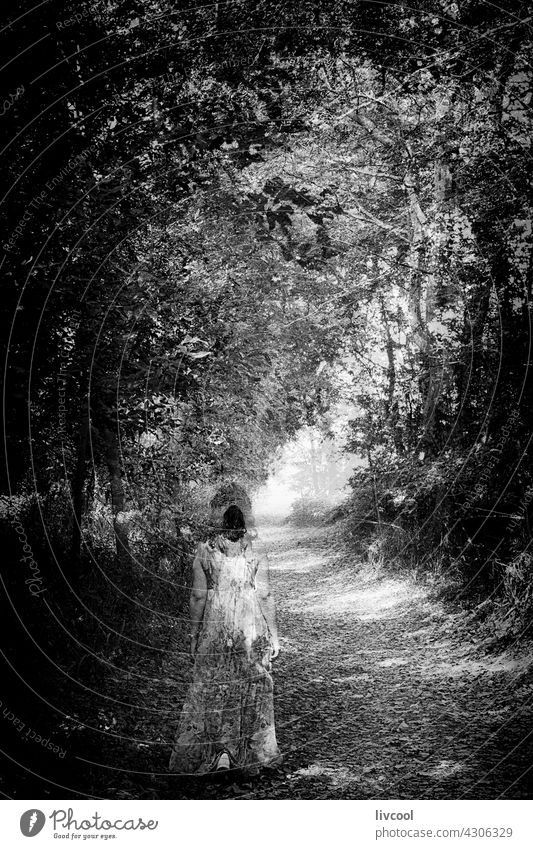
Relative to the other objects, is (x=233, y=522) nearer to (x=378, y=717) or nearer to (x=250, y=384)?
(x=378, y=717)

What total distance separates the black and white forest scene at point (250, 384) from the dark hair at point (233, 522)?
2cm

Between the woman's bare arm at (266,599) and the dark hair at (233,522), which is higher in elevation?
the dark hair at (233,522)

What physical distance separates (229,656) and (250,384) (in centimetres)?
387

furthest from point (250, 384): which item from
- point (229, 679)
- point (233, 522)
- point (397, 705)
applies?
point (397, 705)

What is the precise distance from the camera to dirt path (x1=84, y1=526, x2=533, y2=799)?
135 inches

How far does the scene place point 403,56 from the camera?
5258 millimetres

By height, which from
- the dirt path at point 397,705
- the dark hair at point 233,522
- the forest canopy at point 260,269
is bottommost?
the dirt path at point 397,705

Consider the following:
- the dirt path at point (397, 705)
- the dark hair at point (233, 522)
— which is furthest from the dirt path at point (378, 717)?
the dark hair at point (233, 522)

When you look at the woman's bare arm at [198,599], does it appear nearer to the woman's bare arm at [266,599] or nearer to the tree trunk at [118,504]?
the woman's bare arm at [266,599]

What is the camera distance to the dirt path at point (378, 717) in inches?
135

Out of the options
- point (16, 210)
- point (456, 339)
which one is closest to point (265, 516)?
point (456, 339)
